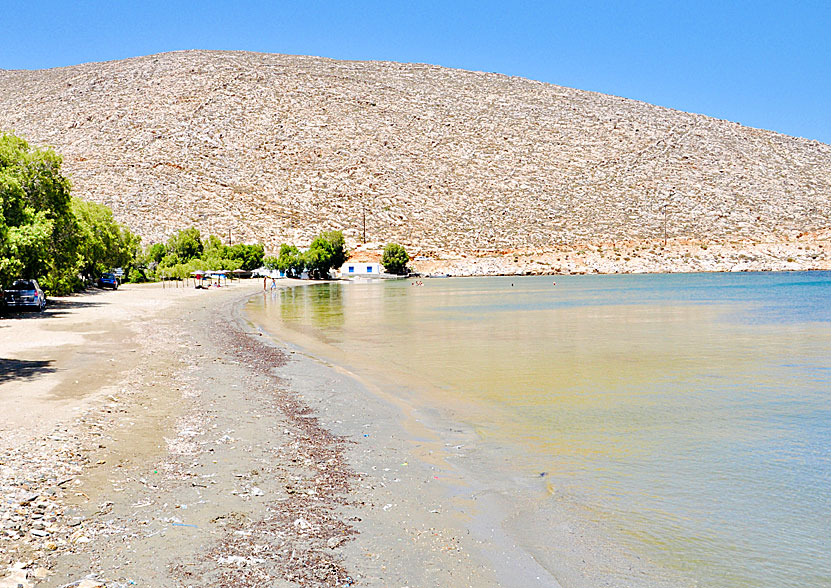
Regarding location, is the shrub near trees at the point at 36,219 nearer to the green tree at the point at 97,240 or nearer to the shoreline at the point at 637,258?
the green tree at the point at 97,240

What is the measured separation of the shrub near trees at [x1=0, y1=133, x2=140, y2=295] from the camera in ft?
79.2

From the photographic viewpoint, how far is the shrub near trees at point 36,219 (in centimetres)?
2414

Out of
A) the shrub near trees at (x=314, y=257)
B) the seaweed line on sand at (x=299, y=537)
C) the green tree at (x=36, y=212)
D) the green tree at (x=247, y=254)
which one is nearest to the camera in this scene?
the seaweed line on sand at (x=299, y=537)

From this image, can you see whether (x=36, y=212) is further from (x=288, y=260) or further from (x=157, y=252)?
(x=288, y=260)

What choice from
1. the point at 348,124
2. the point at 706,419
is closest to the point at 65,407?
the point at 706,419

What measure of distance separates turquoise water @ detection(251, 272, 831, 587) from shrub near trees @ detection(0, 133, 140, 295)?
30.2 ft

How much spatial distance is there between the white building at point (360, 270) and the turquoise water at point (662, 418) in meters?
62.4

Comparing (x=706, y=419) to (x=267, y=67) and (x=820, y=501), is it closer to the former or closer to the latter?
(x=820, y=501)

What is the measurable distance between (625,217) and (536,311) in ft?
234

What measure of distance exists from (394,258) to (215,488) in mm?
86486

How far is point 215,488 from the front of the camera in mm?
7191

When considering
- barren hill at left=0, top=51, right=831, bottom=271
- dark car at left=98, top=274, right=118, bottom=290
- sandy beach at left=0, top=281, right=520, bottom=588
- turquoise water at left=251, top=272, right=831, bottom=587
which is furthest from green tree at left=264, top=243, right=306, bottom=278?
sandy beach at left=0, top=281, right=520, bottom=588

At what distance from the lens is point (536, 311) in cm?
3750

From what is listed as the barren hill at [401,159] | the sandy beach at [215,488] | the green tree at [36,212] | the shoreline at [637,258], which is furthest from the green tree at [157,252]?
the sandy beach at [215,488]
